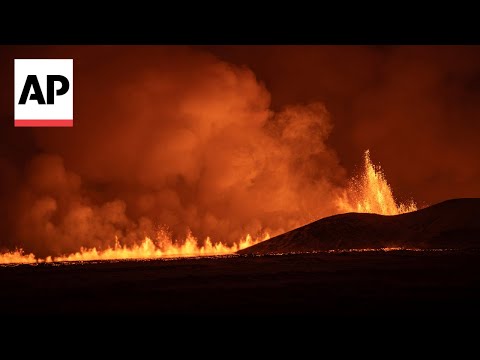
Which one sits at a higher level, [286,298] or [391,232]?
[391,232]

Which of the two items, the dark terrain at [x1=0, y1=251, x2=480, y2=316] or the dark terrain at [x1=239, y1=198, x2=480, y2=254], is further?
the dark terrain at [x1=239, y1=198, x2=480, y2=254]

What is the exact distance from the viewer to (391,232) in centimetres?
10694

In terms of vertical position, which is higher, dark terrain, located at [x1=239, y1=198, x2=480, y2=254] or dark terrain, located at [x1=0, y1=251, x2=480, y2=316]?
dark terrain, located at [x1=239, y1=198, x2=480, y2=254]

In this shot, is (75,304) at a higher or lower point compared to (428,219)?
lower

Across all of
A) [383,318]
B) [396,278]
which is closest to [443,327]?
[383,318]

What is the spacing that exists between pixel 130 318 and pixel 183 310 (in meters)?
3.30

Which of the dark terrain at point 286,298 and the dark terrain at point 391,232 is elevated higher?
the dark terrain at point 391,232

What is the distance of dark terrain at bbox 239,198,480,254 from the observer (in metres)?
95.5

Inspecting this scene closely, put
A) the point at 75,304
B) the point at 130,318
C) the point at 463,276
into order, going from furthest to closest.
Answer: the point at 463,276 < the point at 75,304 < the point at 130,318

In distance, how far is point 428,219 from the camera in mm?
108000

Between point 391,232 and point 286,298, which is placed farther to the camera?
point 391,232

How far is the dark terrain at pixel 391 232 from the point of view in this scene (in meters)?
95.5

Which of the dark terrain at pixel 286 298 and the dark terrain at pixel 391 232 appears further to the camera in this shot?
the dark terrain at pixel 391 232

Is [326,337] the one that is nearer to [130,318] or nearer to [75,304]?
[130,318]
